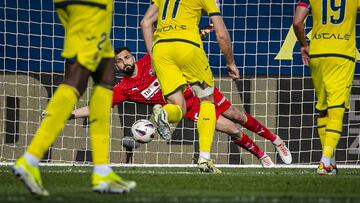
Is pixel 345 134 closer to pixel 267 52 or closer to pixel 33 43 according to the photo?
pixel 267 52

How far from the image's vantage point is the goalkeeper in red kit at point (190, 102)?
11781 millimetres

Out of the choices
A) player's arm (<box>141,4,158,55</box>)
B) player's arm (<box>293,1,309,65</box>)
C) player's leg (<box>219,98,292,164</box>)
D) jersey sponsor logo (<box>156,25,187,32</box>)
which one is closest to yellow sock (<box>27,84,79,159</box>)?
Answer: jersey sponsor logo (<box>156,25,187,32</box>)

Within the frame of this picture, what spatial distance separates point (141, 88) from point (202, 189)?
5057 millimetres

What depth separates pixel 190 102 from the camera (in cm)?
1227

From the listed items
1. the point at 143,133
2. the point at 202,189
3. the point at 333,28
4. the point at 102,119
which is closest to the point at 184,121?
the point at 143,133

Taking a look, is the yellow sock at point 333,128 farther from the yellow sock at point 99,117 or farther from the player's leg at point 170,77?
the yellow sock at point 99,117

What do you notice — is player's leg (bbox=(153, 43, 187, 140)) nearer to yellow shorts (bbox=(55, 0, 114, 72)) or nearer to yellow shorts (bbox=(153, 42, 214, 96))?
yellow shorts (bbox=(153, 42, 214, 96))

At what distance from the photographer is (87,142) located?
13477 mm

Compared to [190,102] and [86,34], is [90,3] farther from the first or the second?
[190,102]

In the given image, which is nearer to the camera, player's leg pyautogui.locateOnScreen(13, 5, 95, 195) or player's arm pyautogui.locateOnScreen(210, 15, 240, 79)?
player's leg pyautogui.locateOnScreen(13, 5, 95, 195)

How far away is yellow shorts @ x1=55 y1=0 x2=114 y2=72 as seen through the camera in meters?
6.59

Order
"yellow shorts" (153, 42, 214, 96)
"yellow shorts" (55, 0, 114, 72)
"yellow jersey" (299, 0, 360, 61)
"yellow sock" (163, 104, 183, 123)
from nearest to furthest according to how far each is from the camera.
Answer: "yellow shorts" (55, 0, 114, 72) → "yellow sock" (163, 104, 183, 123) → "yellow shorts" (153, 42, 214, 96) → "yellow jersey" (299, 0, 360, 61)

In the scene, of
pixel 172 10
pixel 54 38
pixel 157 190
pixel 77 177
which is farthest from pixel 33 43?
pixel 157 190

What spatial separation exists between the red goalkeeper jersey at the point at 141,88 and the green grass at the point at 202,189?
9.96 ft
